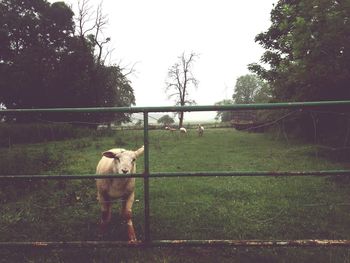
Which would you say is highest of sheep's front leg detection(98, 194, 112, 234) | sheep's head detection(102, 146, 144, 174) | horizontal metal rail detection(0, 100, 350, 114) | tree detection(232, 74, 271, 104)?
tree detection(232, 74, 271, 104)

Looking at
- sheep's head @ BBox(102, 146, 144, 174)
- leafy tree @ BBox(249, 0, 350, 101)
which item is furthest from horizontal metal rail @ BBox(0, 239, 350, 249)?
leafy tree @ BBox(249, 0, 350, 101)

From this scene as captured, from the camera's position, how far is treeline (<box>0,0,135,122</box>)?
3634 cm

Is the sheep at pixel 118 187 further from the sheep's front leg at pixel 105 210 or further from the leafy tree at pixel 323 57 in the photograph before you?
the leafy tree at pixel 323 57

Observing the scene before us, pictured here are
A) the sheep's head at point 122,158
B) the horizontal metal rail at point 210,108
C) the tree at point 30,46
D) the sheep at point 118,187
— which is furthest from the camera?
the tree at point 30,46

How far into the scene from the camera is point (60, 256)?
13.3 ft

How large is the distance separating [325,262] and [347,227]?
166cm

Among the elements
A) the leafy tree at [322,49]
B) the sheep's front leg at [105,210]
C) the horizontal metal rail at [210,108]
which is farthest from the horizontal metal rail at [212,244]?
the leafy tree at [322,49]

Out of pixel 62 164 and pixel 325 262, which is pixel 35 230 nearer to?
pixel 325 262

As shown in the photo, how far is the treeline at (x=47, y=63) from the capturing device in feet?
119

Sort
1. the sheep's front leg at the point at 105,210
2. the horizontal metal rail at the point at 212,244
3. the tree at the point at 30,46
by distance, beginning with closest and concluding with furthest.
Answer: the horizontal metal rail at the point at 212,244 < the sheep's front leg at the point at 105,210 < the tree at the point at 30,46

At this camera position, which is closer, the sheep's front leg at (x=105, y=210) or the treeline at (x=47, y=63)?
the sheep's front leg at (x=105, y=210)

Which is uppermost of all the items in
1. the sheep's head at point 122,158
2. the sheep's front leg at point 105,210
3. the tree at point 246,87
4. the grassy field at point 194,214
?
the tree at point 246,87

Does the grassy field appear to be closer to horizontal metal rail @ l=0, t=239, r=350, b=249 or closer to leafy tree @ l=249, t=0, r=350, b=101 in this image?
horizontal metal rail @ l=0, t=239, r=350, b=249

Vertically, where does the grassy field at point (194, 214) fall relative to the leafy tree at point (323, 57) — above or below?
below
